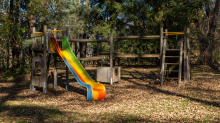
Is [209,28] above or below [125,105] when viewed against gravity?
above

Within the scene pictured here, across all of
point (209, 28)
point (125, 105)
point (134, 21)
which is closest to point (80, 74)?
point (125, 105)

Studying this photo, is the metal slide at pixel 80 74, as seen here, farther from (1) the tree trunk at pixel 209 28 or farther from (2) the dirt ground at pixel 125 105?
(1) the tree trunk at pixel 209 28

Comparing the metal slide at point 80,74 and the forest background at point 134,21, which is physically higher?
Answer: the forest background at point 134,21

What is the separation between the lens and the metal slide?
279 inches

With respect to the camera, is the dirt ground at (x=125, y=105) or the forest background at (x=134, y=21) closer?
the dirt ground at (x=125, y=105)

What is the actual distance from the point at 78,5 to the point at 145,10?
6.15m

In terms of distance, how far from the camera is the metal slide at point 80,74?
707cm

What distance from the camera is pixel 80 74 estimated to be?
26.6 feet

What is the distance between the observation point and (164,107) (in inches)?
236

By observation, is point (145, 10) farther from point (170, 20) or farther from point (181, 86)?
point (181, 86)

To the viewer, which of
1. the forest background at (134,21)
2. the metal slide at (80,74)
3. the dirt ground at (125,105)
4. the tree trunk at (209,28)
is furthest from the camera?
the tree trunk at (209,28)

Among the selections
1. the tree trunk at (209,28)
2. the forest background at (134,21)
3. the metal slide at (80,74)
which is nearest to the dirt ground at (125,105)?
the metal slide at (80,74)

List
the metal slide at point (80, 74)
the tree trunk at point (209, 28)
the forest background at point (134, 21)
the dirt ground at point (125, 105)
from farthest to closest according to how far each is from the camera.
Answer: the tree trunk at point (209, 28), the forest background at point (134, 21), the metal slide at point (80, 74), the dirt ground at point (125, 105)

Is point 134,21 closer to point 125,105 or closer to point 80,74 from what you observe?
point 80,74
